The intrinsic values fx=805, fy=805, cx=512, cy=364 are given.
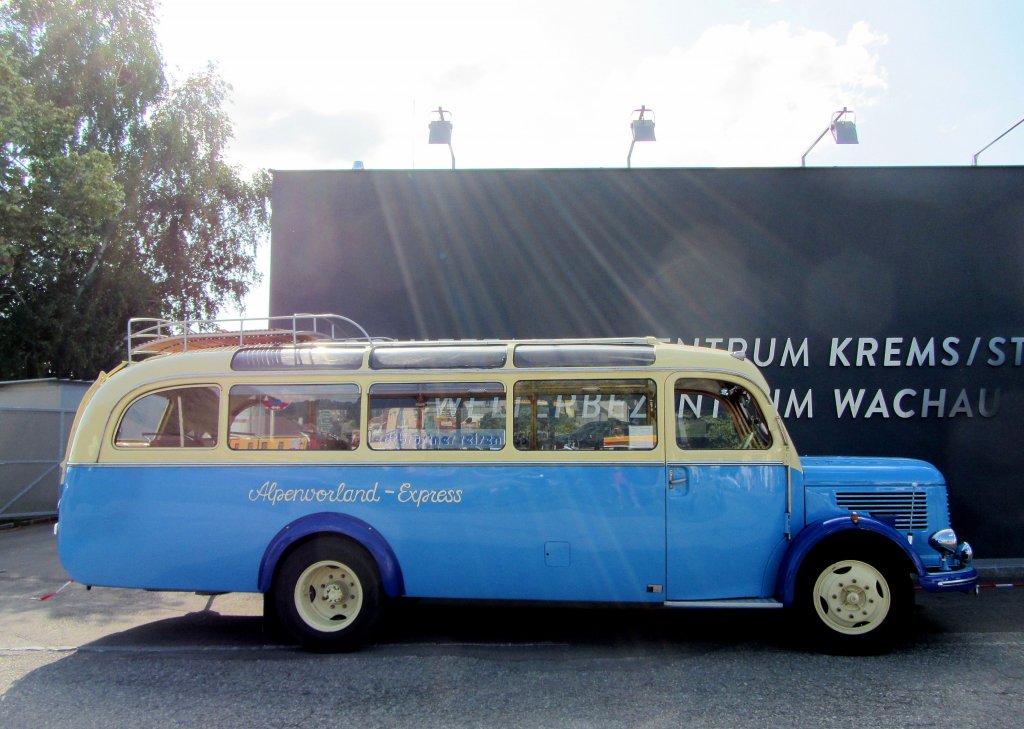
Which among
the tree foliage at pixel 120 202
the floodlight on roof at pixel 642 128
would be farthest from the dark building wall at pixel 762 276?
the tree foliage at pixel 120 202

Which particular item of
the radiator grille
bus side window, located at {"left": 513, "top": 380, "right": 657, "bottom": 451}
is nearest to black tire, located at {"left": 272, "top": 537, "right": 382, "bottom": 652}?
bus side window, located at {"left": 513, "top": 380, "right": 657, "bottom": 451}

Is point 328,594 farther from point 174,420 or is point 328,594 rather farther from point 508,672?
point 174,420

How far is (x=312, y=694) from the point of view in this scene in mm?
5348

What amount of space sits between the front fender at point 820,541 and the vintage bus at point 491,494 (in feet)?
0.06

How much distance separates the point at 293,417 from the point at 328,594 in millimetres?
1461

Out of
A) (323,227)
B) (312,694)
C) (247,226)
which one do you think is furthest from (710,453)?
(247,226)

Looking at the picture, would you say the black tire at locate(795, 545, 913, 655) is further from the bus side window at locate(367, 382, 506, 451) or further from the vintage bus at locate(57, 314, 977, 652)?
the bus side window at locate(367, 382, 506, 451)

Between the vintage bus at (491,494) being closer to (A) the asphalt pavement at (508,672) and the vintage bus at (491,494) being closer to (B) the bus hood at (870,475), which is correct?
(B) the bus hood at (870,475)

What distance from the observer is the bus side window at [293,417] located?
6.58 m

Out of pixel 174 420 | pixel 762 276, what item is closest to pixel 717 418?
pixel 174 420

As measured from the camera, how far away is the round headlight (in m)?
6.32

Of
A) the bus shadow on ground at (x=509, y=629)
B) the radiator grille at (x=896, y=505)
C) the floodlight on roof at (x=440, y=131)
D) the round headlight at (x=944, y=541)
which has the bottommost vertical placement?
the bus shadow on ground at (x=509, y=629)

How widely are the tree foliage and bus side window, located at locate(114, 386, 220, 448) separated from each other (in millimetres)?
11857

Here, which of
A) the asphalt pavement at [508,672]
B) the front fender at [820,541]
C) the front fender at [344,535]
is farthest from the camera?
the front fender at [344,535]
